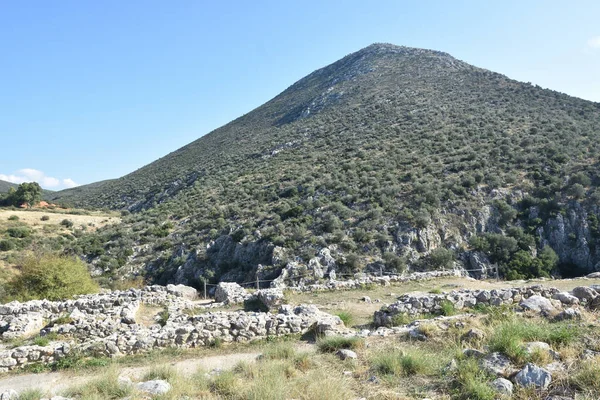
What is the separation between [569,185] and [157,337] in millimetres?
32299

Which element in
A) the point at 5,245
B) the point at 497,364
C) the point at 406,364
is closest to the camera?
the point at 497,364

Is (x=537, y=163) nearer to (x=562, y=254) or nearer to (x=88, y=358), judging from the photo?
(x=562, y=254)

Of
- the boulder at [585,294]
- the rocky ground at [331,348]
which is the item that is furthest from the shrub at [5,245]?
the boulder at [585,294]

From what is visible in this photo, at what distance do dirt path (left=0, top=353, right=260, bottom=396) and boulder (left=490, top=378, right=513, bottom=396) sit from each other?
4.83 metres

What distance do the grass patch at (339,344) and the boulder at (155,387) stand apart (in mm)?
3559

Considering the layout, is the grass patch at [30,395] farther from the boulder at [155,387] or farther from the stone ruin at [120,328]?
the stone ruin at [120,328]

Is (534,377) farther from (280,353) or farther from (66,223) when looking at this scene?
(66,223)

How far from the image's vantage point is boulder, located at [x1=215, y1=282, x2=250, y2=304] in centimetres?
1664

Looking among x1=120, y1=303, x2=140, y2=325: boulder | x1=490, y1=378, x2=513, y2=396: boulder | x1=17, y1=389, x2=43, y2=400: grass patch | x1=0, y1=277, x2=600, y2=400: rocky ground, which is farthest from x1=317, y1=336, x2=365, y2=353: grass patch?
x1=120, y1=303, x2=140, y2=325: boulder

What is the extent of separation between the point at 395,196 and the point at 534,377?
2701 cm

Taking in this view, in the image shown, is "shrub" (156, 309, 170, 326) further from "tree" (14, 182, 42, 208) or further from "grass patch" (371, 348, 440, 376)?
"tree" (14, 182, 42, 208)

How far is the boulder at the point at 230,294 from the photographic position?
16.6 m

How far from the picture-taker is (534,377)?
5141 millimetres

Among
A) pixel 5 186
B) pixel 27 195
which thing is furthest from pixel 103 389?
pixel 5 186
